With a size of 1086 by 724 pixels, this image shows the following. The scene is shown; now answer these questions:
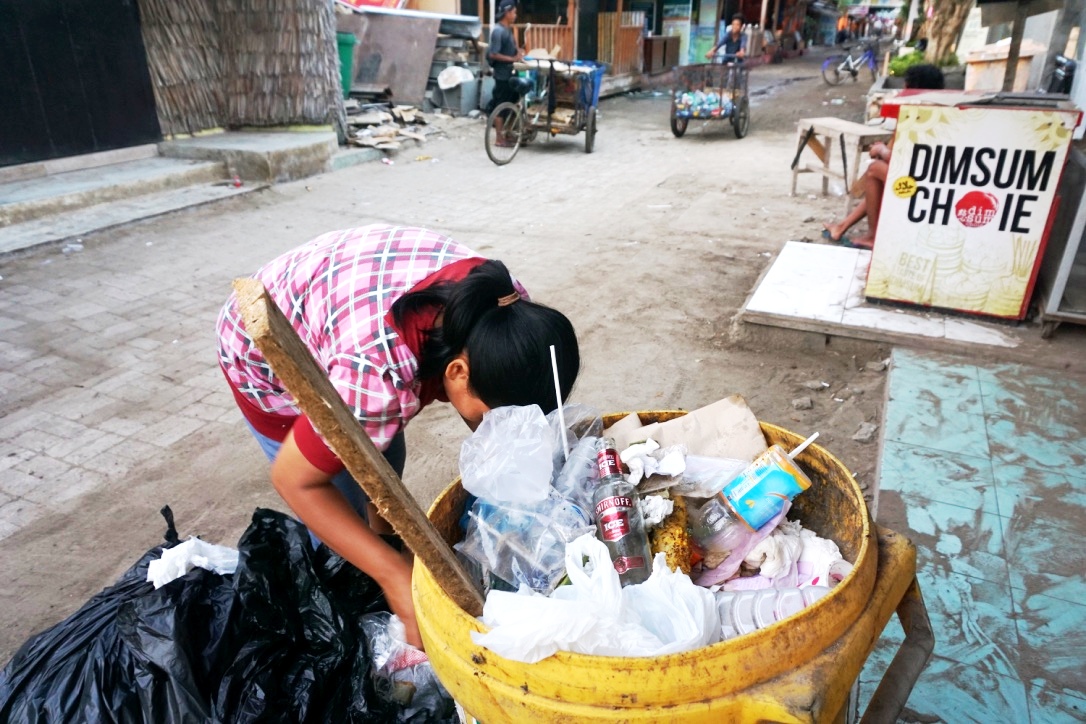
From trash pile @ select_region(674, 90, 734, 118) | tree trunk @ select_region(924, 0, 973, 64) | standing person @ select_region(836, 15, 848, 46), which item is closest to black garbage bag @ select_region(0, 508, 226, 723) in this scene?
trash pile @ select_region(674, 90, 734, 118)

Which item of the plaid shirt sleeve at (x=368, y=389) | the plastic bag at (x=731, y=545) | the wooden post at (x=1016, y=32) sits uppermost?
the wooden post at (x=1016, y=32)

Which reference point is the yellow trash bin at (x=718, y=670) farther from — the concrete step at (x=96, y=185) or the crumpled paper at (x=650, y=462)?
the concrete step at (x=96, y=185)

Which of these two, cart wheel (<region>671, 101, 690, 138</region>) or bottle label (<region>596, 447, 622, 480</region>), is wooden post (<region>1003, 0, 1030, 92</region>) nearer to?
bottle label (<region>596, 447, 622, 480</region>)

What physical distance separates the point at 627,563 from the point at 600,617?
0.18 metres

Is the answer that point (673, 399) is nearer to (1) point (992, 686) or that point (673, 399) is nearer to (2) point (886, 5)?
(1) point (992, 686)

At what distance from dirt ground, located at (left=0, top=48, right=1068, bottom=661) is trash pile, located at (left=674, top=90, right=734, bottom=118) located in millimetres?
1208

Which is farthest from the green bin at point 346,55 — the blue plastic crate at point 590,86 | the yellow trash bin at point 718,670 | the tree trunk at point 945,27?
the yellow trash bin at point 718,670

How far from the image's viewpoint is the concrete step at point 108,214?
18.5ft

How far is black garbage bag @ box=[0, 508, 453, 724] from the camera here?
130 cm

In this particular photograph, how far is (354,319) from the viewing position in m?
1.37

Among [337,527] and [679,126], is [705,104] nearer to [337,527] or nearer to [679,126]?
[679,126]

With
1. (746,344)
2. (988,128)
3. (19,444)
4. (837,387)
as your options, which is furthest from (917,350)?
(19,444)

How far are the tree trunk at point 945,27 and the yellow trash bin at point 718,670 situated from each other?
40.8ft

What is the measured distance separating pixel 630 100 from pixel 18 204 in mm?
12247
